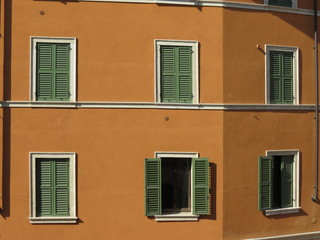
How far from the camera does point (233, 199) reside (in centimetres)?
1266

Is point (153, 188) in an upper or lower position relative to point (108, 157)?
lower

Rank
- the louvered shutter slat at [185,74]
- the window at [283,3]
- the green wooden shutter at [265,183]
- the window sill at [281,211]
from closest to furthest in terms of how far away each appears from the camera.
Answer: the louvered shutter slat at [185,74] → the green wooden shutter at [265,183] → the window sill at [281,211] → the window at [283,3]

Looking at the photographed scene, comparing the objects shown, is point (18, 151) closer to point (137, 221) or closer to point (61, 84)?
point (61, 84)

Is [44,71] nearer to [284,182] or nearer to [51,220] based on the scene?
[51,220]

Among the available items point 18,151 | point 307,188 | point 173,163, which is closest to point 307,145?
point 307,188

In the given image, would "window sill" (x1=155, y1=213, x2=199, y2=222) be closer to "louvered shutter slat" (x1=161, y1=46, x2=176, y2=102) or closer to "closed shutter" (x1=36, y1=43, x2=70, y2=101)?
"louvered shutter slat" (x1=161, y1=46, x2=176, y2=102)

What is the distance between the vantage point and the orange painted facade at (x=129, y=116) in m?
12.0

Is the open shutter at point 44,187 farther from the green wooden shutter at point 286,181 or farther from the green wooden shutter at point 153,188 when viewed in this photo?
the green wooden shutter at point 286,181

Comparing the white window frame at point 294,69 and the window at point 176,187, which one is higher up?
the white window frame at point 294,69

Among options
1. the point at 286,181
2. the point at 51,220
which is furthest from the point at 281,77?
the point at 51,220

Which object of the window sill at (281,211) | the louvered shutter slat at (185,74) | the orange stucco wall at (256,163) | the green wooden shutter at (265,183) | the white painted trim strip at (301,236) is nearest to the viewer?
the louvered shutter slat at (185,74)

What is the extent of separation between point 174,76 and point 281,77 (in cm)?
352

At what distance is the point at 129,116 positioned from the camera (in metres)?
12.3

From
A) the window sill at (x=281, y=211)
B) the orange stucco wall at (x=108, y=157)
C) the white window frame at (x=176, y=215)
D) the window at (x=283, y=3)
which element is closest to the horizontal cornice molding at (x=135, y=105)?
the orange stucco wall at (x=108, y=157)
